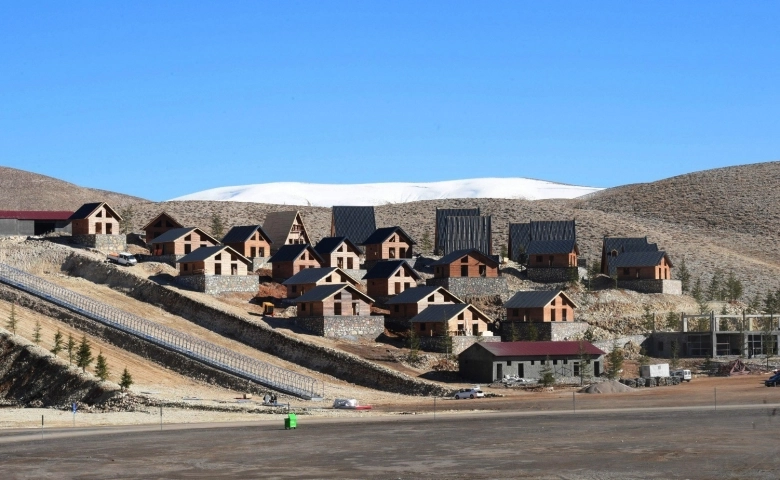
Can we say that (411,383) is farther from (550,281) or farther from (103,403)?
(550,281)

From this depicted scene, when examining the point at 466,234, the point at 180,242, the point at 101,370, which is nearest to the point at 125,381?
the point at 101,370

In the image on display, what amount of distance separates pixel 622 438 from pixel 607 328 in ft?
176

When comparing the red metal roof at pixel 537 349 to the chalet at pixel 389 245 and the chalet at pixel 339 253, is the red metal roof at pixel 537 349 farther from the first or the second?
the chalet at pixel 389 245

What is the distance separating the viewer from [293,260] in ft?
390

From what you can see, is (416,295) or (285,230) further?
(285,230)

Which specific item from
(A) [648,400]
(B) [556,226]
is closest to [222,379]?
(A) [648,400]

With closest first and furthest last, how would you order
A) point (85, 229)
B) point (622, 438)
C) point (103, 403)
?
point (622, 438) < point (103, 403) < point (85, 229)

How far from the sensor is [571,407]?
8225 cm

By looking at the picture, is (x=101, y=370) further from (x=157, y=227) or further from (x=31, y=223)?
(x=31, y=223)

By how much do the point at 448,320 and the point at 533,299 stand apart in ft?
30.5

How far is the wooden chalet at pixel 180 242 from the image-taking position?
12075 cm

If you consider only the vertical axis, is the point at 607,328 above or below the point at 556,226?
below

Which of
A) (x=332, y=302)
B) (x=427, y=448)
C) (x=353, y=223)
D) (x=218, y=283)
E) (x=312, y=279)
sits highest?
(x=353, y=223)

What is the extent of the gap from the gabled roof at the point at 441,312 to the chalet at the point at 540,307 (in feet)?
14.2
